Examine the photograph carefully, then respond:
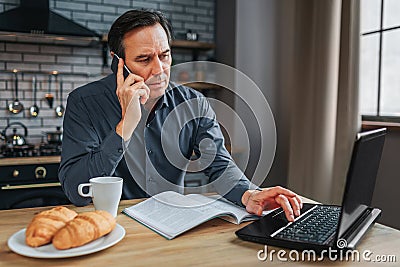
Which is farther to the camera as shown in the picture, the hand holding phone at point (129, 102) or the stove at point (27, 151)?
the stove at point (27, 151)

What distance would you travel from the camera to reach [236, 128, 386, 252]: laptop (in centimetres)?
92

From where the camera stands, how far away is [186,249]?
3.34ft

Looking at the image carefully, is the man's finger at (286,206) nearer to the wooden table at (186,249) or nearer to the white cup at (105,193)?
the wooden table at (186,249)

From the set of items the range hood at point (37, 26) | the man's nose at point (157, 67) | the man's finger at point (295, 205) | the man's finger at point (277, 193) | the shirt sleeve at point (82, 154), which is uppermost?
the range hood at point (37, 26)

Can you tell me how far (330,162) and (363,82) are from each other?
0.57 meters

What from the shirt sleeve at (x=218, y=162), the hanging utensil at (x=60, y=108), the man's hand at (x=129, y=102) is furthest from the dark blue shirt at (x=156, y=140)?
the hanging utensil at (x=60, y=108)

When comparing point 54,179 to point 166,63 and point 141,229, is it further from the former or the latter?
point 141,229

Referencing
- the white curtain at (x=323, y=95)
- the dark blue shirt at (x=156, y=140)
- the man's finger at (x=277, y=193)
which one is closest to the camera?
the man's finger at (x=277, y=193)

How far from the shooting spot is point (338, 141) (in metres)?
2.57

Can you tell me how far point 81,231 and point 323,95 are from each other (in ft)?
6.63

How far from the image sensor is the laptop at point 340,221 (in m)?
0.92

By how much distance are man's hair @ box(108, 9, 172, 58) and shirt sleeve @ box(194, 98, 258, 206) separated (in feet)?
1.26

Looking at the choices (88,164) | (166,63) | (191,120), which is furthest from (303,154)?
(88,164)

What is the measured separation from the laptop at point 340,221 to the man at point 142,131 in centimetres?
8
